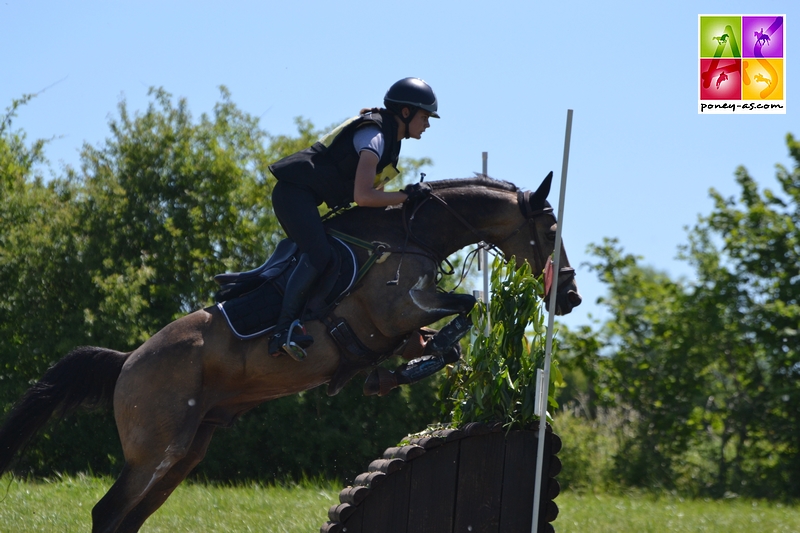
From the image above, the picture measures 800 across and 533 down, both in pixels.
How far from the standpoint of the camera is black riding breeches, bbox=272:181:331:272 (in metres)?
4.80

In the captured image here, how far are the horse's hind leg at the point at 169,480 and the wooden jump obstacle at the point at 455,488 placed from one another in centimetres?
118

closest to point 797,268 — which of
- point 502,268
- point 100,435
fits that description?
point 502,268

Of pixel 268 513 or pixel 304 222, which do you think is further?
pixel 268 513

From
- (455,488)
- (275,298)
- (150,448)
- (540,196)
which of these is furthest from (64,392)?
(540,196)

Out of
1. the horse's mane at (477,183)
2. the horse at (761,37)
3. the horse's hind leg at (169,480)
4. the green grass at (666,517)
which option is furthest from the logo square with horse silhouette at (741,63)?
the horse's hind leg at (169,480)

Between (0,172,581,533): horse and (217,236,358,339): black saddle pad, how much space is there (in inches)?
3.0

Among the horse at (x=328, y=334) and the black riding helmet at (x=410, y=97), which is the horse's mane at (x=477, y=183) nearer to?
the horse at (x=328, y=334)

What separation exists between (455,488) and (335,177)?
1816 millimetres

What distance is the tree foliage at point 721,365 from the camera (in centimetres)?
1186

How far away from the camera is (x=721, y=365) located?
12.5 metres

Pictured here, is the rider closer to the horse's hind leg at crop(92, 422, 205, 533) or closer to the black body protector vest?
the black body protector vest

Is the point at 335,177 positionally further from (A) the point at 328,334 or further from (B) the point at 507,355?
(B) the point at 507,355

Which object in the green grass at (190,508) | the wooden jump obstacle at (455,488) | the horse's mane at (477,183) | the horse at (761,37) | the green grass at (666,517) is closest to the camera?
the wooden jump obstacle at (455,488)

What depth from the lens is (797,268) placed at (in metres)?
12.1
